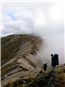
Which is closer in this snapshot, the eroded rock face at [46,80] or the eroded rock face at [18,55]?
the eroded rock face at [46,80]

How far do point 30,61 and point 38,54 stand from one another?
245 inches

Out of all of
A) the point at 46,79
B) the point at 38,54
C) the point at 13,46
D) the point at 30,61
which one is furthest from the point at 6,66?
the point at 46,79

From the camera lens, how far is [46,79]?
119 feet

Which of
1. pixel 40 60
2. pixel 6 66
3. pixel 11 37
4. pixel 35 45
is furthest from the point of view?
pixel 11 37

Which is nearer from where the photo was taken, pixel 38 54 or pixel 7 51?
pixel 38 54

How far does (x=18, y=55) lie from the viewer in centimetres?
5934

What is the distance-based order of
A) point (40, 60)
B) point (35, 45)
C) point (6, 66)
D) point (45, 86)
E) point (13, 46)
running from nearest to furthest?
point (45, 86), point (6, 66), point (40, 60), point (35, 45), point (13, 46)

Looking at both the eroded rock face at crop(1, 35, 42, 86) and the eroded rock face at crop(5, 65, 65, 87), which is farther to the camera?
the eroded rock face at crop(1, 35, 42, 86)

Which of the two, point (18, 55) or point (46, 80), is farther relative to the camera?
point (18, 55)

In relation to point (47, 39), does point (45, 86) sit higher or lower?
lower

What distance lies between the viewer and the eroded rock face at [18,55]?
49.3m

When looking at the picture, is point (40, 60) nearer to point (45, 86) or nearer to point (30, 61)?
point (30, 61)

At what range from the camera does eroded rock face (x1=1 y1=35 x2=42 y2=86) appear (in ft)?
162

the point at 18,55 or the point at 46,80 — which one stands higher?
the point at 18,55
